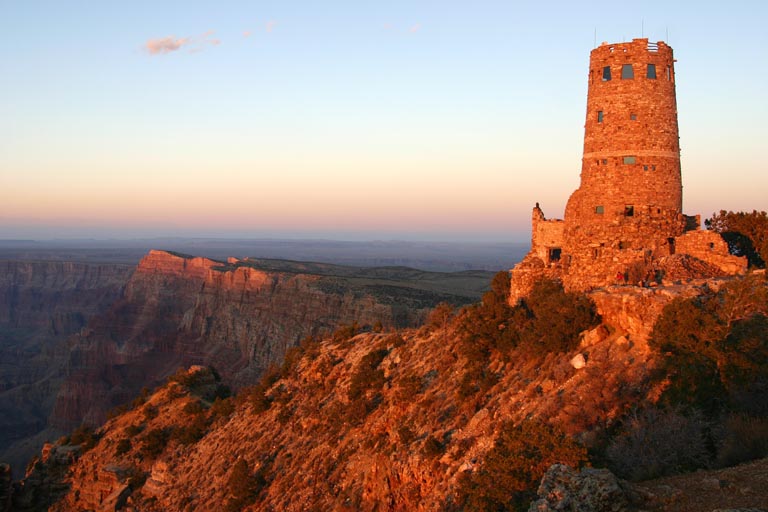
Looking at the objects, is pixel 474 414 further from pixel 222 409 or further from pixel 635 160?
pixel 222 409

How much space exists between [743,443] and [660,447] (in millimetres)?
1323

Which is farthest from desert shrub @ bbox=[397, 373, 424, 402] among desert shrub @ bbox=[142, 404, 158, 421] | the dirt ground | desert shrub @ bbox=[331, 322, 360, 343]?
desert shrub @ bbox=[142, 404, 158, 421]

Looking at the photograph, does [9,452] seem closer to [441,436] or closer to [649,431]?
[441,436]

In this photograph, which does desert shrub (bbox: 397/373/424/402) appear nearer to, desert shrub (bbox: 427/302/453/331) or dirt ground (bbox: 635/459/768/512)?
desert shrub (bbox: 427/302/453/331)

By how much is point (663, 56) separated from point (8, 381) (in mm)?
98697

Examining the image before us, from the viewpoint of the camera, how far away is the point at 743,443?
1005cm

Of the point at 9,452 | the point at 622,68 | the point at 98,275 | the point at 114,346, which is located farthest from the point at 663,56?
the point at 98,275

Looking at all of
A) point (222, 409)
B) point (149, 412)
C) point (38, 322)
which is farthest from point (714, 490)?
point (38, 322)

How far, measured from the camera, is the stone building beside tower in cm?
1741

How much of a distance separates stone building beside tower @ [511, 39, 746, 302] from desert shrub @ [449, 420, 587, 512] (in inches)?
294

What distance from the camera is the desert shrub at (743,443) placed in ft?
32.2

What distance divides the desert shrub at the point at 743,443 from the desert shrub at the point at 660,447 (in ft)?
0.94

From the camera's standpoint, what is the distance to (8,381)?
296ft

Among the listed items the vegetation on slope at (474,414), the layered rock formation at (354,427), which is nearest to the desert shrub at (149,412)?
the layered rock formation at (354,427)
